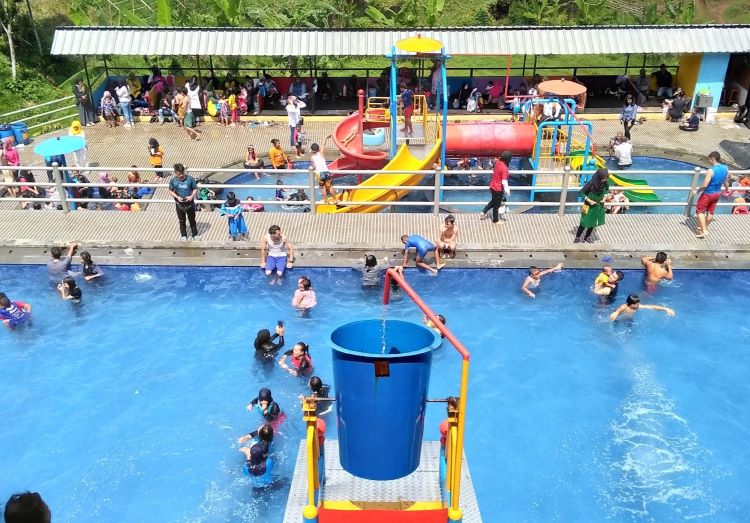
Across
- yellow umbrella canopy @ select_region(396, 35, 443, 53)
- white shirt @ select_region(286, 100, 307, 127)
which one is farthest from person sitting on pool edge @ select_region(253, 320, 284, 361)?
white shirt @ select_region(286, 100, 307, 127)

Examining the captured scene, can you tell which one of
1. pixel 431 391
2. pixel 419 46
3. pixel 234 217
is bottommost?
pixel 431 391

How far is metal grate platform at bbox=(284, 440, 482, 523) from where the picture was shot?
700 cm

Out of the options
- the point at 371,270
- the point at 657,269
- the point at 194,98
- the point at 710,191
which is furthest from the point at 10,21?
the point at 710,191

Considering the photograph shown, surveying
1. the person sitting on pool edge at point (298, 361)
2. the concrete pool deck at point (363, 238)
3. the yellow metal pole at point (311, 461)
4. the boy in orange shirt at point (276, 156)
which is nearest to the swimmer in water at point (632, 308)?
the concrete pool deck at point (363, 238)

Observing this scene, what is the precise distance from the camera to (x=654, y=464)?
10.0 m

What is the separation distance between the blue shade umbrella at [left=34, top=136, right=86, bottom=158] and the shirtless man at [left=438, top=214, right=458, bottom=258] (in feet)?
26.5

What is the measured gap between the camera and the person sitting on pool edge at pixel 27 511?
4.40m

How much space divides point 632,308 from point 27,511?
10935mm

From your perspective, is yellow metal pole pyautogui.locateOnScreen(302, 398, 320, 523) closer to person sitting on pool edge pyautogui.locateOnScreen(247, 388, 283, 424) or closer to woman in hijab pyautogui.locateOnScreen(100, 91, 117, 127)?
person sitting on pool edge pyautogui.locateOnScreen(247, 388, 283, 424)

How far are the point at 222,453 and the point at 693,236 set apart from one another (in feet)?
34.8

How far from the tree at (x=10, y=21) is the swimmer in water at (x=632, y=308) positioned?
2745 centimetres

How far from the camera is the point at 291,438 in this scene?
1047 cm

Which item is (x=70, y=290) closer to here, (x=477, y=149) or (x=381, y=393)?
(x=381, y=393)

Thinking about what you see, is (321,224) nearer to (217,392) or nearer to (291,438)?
(217,392)
